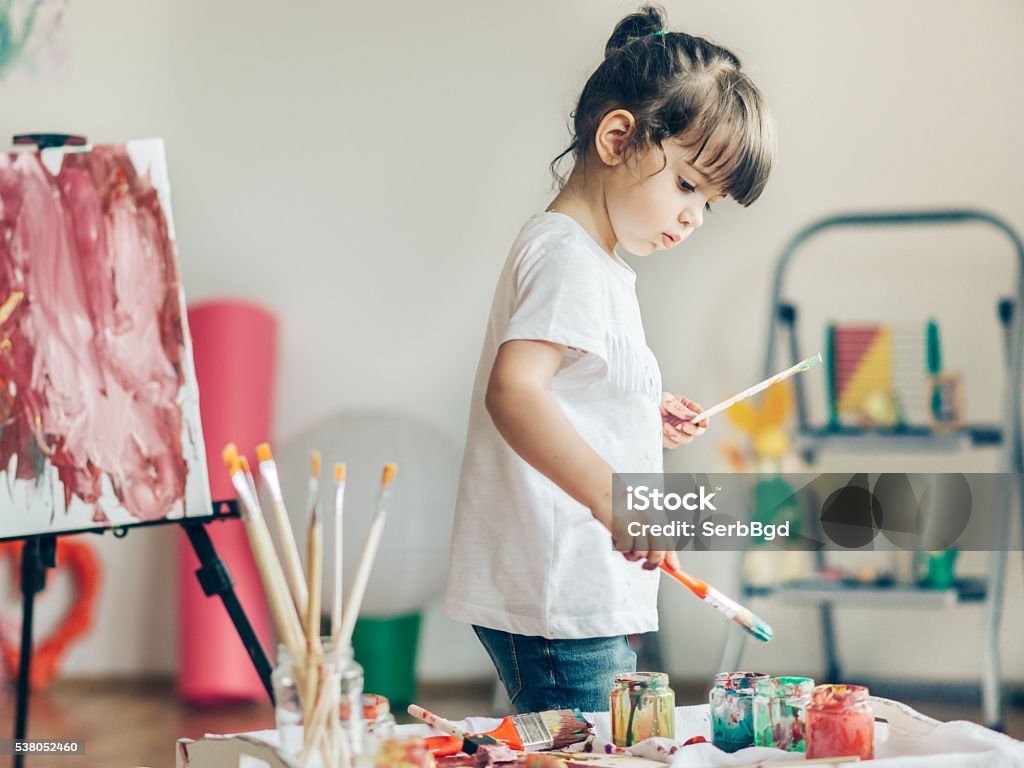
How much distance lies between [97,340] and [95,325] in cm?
2

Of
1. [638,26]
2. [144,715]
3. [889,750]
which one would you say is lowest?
[144,715]

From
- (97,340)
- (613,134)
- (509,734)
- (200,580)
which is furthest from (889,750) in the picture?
(97,340)

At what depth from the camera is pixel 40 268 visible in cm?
148

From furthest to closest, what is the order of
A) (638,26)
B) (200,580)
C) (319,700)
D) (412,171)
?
(412,171), (200,580), (638,26), (319,700)

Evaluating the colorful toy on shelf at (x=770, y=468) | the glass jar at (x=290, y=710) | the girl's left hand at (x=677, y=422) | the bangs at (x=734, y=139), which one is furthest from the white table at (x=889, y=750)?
the colorful toy on shelf at (x=770, y=468)

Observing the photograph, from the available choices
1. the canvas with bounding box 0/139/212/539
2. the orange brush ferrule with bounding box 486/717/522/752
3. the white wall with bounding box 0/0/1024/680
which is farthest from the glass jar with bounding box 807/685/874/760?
the white wall with bounding box 0/0/1024/680

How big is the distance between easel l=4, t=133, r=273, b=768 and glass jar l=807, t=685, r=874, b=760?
69 centimetres

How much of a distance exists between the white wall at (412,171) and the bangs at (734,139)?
1682mm

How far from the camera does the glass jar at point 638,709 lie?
3.10ft

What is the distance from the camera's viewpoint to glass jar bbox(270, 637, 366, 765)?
79 cm

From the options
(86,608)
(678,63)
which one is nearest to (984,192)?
(678,63)

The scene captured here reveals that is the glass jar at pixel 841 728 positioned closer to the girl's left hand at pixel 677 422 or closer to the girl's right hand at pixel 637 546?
the girl's right hand at pixel 637 546

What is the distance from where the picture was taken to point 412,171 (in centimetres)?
294

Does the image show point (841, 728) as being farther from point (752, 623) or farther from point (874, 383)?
point (874, 383)
